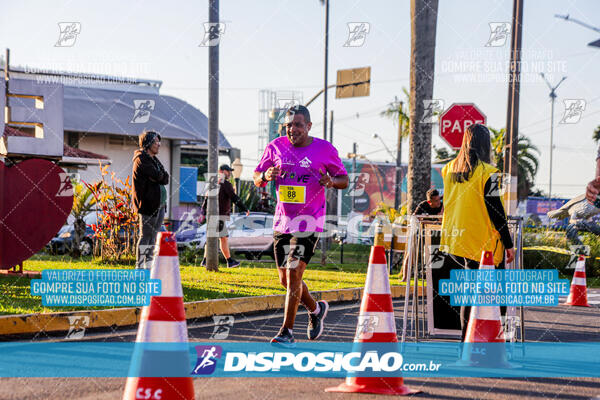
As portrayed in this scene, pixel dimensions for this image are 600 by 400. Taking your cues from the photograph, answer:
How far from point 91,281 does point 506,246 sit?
5920 mm

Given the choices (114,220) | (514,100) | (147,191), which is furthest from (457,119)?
(114,220)

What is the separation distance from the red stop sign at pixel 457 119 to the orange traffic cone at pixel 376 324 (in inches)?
310

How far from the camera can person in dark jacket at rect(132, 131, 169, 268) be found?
930 centimetres

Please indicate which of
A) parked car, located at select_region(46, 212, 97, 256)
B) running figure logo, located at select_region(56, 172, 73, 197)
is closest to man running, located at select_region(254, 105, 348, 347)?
running figure logo, located at select_region(56, 172, 73, 197)

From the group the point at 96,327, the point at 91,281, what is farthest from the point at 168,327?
the point at 91,281

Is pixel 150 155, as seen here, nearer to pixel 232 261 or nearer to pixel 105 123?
pixel 232 261

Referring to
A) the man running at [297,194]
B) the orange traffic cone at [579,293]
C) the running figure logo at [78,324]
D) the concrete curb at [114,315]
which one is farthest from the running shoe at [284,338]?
the orange traffic cone at [579,293]

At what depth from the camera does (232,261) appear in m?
15.0

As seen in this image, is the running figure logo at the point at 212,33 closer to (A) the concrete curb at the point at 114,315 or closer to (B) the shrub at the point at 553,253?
(A) the concrete curb at the point at 114,315

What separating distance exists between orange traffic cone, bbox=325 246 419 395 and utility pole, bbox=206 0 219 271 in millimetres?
8629

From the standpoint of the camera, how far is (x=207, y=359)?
5891 mm

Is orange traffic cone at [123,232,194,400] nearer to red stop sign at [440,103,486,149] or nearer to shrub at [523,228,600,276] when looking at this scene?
red stop sign at [440,103,486,149]

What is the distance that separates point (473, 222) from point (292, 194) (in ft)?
4.77

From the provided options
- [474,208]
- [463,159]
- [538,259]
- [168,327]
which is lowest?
[538,259]
